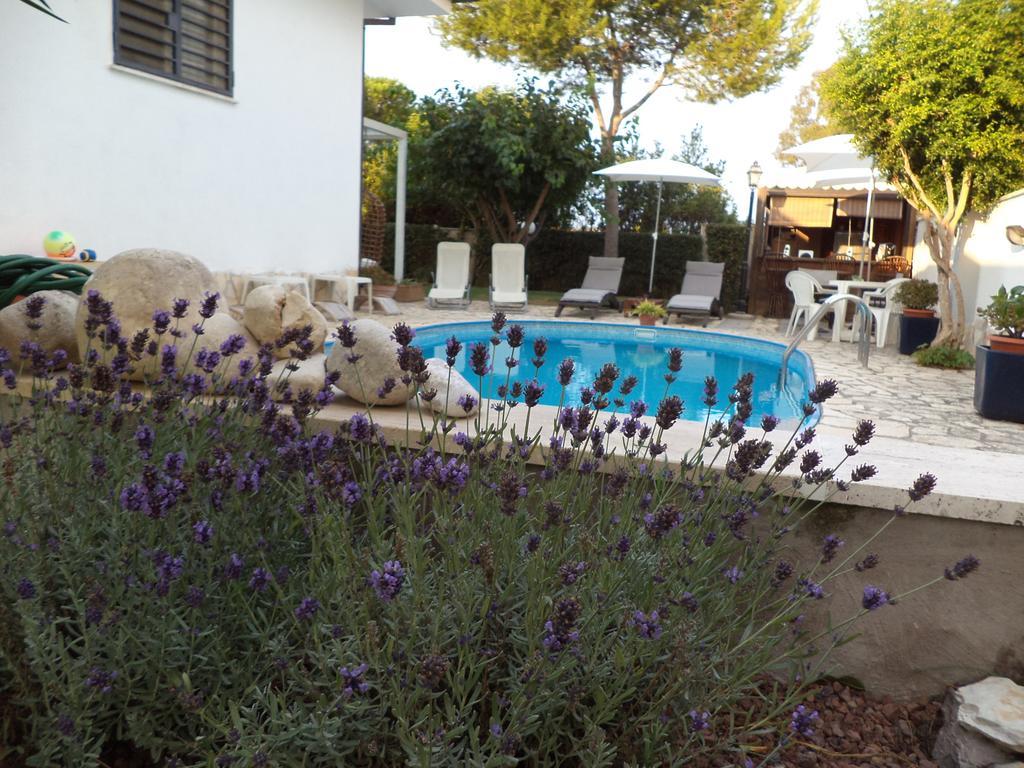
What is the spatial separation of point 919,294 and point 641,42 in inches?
430

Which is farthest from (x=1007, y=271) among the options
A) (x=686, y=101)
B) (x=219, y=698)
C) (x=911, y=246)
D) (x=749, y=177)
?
(x=686, y=101)

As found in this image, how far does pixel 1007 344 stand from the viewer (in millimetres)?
6297

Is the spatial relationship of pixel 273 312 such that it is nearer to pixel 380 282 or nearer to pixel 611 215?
pixel 380 282

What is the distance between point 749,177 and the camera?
1522cm

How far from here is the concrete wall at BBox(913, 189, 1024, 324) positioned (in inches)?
356

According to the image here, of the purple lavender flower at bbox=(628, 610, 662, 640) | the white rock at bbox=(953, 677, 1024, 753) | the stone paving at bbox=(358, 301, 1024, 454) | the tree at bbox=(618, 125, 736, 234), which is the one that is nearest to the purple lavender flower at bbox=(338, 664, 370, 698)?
the purple lavender flower at bbox=(628, 610, 662, 640)

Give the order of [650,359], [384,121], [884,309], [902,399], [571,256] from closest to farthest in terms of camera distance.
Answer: [902,399] → [650,359] → [884,309] → [571,256] → [384,121]

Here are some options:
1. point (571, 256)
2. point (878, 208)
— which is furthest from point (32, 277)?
point (878, 208)

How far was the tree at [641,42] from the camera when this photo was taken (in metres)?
18.2

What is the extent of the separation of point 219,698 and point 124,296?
6.75 ft

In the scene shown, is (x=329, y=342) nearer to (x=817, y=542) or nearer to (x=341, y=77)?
(x=341, y=77)

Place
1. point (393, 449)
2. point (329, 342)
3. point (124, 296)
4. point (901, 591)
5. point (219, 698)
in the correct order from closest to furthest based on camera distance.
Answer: point (219, 698)
point (901, 591)
point (393, 449)
point (124, 296)
point (329, 342)

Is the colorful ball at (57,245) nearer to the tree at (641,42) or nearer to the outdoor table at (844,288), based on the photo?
the outdoor table at (844,288)

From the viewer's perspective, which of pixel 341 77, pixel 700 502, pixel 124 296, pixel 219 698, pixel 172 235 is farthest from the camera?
pixel 341 77
